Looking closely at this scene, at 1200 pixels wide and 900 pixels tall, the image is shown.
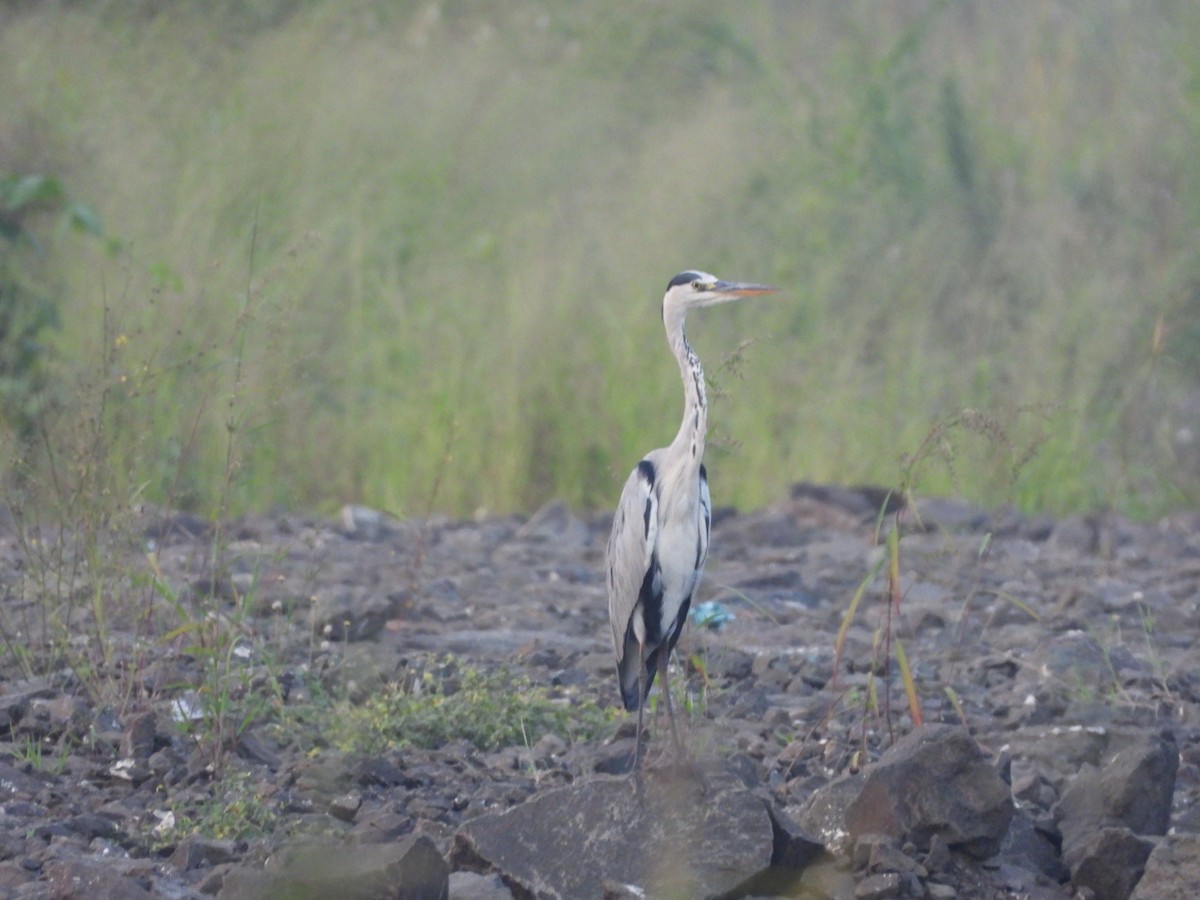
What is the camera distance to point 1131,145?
1066 cm

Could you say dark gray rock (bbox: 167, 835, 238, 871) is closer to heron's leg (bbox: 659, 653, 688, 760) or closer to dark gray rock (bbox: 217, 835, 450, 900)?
dark gray rock (bbox: 217, 835, 450, 900)

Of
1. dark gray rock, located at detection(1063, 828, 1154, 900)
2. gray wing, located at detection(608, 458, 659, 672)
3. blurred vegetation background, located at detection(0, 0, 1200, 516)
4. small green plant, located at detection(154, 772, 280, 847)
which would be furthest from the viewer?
blurred vegetation background, located at detection(0, 0, 1200, 516)

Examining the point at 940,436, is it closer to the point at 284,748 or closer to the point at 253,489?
the point at 284,748

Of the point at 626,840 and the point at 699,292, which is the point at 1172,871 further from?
the point at 699,292

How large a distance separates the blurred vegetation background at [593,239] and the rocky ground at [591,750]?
138 centimetres

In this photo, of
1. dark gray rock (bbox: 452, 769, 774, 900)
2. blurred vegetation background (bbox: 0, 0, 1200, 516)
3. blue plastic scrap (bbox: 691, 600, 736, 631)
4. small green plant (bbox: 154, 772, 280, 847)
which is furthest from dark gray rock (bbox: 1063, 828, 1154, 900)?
blurred vegetation background (bbox: 0, 0, 1200, 516)

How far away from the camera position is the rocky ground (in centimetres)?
353

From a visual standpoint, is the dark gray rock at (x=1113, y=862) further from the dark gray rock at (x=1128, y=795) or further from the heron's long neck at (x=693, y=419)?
the heron's long neck at (x=693, y=419)

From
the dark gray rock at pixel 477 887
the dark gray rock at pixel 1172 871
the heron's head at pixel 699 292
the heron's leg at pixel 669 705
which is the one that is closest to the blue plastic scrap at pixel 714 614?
the heron's leg at pixel 669 705

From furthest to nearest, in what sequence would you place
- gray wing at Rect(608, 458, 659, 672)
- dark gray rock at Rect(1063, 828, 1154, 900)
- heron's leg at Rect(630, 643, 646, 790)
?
gray wing at Rect(608, 458, 659, 672) → heron's leg at Rect(630, 643, 646, 790) → dark gray rock at Rect(1063, 828, 1154, 900)

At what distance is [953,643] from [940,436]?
1.52m

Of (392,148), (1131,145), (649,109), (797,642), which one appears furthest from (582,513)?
(649,109)

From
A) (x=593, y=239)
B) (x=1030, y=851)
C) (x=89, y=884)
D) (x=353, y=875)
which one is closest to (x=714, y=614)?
(x=1030, y=851)

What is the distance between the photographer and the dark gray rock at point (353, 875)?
3195 mm
